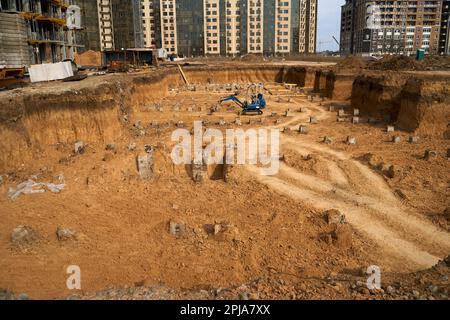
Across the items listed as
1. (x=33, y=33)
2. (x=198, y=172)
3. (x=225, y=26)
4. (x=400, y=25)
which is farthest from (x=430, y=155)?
(x=400, y=25)

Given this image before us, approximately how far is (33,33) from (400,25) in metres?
88.2

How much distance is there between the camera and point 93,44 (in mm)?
72000

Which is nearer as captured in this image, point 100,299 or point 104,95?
point 100,299

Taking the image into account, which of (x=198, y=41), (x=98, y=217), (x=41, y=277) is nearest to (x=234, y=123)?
(x=98, y=217)

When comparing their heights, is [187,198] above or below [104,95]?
below

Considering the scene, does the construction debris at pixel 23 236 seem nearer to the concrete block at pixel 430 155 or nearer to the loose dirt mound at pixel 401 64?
the concrete block at pixel 430 155

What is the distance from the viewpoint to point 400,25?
93250 millimetres

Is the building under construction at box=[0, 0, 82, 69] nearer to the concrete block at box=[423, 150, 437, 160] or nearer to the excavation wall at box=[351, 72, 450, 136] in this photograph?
the excavation wall at box=[351, 72, 450, 136]

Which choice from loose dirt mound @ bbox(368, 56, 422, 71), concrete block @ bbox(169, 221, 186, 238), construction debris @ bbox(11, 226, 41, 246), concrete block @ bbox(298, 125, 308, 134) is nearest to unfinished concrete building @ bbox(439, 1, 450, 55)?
loose dirt mound @ bbox(368, 56, 422, 71)

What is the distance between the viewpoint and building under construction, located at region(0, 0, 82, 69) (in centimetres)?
2955

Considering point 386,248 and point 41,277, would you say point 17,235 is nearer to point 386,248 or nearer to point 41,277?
point 41,277

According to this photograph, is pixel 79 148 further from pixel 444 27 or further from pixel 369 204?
pixel 444 27

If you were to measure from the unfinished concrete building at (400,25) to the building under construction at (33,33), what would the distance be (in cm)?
7431

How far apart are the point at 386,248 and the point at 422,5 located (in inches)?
4036
